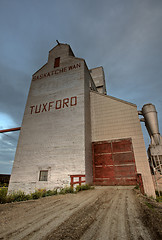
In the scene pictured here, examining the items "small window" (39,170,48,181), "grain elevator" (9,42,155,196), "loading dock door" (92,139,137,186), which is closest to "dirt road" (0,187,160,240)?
"grain elevator" (9,42,155,196)

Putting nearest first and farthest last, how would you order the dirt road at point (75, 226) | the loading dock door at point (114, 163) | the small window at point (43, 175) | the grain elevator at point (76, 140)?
the dirt road at point (75, 226)
the loading dock door at point (114, 163)
the grain elevator at point (76, 140)
the small window at point (43, 175)

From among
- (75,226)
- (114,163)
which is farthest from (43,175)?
(75,226)

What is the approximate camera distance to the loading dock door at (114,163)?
10312 millimetres

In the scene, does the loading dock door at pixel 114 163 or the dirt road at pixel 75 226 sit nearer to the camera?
the dirt road at pixel 75 226

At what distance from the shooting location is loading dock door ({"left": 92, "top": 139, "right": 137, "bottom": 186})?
406 inches

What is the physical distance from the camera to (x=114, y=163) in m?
11.0

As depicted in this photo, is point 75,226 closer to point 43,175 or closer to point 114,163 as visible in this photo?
point 114,163

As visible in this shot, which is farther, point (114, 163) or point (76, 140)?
point (76, 140)

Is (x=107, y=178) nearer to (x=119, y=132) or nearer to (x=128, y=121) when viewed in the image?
(x=119, y=132)

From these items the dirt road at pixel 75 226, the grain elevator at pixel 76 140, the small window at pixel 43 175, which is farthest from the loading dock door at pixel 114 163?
the dirt road at pixel 75 226

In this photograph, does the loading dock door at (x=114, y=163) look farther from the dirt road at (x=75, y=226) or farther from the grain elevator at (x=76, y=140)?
the dirt road at (x=75, y=226)

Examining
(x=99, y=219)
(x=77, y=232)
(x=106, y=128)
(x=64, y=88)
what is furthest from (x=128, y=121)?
(x=77, y=232)

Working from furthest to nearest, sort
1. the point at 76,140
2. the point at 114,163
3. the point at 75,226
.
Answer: the point at 76,140 < the point at 114,163 < the point at 75,226

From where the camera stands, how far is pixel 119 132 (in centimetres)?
1183
